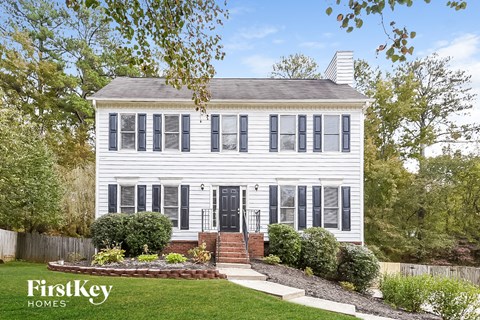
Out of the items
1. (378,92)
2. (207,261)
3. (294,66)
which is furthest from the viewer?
(294,66)

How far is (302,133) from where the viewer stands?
53.5 feet

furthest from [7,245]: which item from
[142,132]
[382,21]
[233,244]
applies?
[382,21]

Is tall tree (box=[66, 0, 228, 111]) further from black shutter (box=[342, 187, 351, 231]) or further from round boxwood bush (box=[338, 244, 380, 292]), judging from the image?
black shutter (box=[342, 187, 351, 231])

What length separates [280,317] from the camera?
733 centimetres

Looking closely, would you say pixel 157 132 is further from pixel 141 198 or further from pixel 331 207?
pixel 331 207

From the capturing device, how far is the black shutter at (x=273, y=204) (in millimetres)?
16078

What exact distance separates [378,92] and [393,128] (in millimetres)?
2286

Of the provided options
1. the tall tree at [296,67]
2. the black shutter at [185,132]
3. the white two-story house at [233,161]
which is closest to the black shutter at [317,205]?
the white two-story house at [233,161]

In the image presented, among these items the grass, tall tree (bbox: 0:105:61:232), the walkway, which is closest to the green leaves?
the grass

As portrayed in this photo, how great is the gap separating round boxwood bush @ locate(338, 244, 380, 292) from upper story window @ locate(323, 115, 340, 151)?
159 inches

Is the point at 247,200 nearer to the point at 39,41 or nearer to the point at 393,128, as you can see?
the point at 393,128

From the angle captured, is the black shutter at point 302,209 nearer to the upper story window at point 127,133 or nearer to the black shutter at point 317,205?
the black shutter at point 317,205

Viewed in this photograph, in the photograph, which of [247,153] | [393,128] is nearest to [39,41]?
[247,153]

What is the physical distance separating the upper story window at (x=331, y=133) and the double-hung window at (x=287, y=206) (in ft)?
7.05
